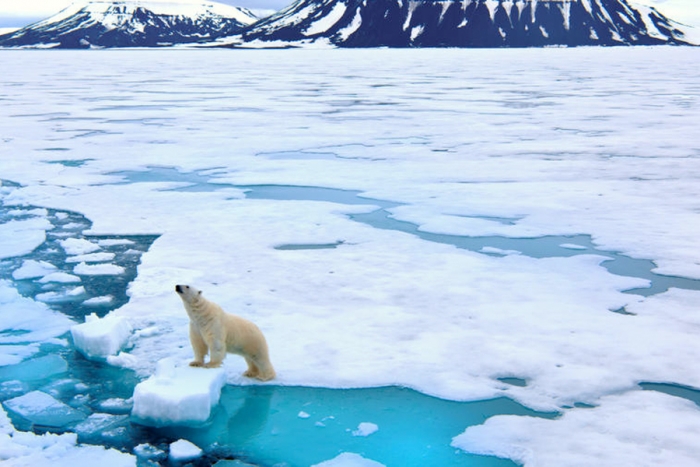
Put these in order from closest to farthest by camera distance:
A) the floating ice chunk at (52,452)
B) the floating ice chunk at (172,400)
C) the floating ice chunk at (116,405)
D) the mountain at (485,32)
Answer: the floating ice chunk at (52,452)
the floating ice chunk at (172,400)
the floating ice chunk at (116,405)
the mountain at (485,32)

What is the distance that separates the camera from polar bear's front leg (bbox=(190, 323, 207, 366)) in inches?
144

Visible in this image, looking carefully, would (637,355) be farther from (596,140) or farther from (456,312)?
(596,140)

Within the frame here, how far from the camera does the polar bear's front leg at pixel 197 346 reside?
3.65m

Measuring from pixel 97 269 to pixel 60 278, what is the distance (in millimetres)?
301

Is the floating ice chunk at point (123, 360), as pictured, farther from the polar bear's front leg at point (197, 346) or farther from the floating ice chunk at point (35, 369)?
the polar bear's front leg at point (197, 346)

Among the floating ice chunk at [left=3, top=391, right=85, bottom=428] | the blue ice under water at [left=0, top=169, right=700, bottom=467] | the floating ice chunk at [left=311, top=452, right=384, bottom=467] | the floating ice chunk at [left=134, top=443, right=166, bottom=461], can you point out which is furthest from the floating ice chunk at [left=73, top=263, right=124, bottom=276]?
the floating ice chunk at [left=311, top=452, right=384, bottom=467]

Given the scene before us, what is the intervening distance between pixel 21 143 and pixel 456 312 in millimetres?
10208

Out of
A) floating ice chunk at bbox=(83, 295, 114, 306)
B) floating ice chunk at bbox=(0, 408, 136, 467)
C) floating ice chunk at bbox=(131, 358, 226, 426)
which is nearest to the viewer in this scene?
floating ice chunk at bbox=(0, 408, 136, 467)

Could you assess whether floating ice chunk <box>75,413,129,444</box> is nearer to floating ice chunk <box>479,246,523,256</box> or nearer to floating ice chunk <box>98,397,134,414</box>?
floating ice chunk <box>98,397,134,414</box>

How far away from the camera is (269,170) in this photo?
33.0 ft

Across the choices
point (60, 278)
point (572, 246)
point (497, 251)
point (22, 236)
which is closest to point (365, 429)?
point (60, 278)

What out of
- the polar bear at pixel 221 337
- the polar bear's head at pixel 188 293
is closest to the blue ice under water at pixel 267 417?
the polar bear at pixel 221 337

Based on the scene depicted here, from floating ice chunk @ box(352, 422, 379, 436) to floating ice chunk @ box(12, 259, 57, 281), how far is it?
10.3ft

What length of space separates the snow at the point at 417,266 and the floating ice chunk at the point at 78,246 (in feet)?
0.13
